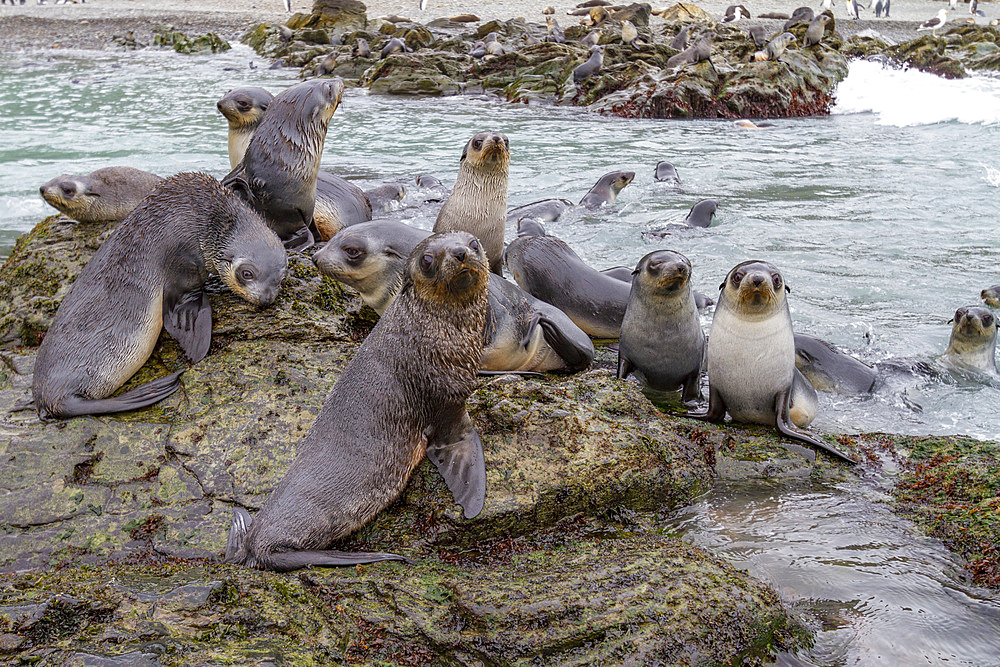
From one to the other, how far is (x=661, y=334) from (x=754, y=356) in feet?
2.14

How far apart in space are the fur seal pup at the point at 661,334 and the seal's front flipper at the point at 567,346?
267mm

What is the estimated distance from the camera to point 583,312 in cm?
675

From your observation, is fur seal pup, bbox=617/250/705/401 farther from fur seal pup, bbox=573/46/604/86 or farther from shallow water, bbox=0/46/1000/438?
fur seal pup, bbox=573/46/604/86

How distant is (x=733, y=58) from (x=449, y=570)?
70.5ft

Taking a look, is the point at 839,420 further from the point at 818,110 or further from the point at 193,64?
the point at 193,64

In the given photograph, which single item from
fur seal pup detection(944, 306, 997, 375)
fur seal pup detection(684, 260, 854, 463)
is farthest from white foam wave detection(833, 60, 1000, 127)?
fur seal pup detection(684, 260, 854, 463)

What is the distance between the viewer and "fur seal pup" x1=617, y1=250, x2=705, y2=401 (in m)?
5.66

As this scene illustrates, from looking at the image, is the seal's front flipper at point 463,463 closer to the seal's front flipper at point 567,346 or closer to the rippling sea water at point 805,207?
the rippling sea water at point 805,207

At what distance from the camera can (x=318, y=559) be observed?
333cm

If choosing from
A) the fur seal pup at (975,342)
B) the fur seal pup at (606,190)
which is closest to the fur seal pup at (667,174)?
the fur seal pup at (606,190)

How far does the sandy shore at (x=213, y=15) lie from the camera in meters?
34.3

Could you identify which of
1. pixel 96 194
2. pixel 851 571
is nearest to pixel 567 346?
pixel 851 571

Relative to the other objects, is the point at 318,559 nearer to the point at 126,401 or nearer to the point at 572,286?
the point at 126,401

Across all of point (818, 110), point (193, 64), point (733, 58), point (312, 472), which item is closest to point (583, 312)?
point (312, 472)
